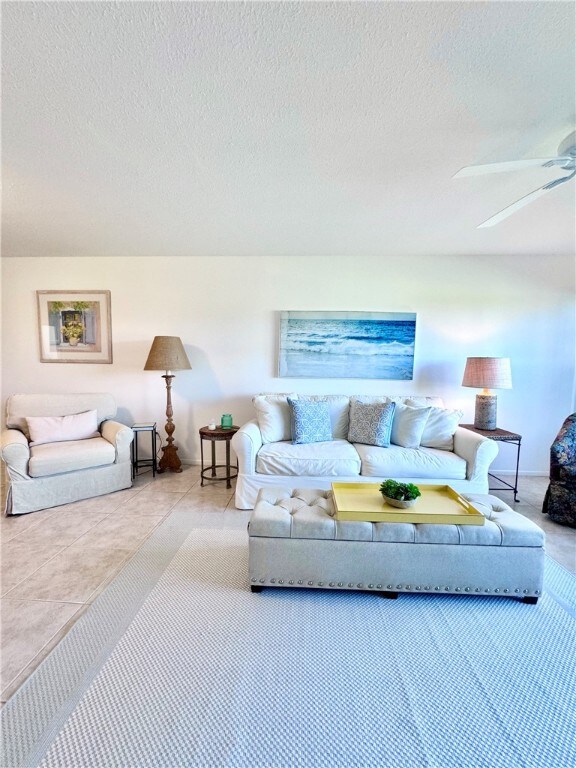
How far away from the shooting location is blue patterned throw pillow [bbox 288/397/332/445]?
3.13 m

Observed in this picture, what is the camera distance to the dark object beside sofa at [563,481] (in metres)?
2.67

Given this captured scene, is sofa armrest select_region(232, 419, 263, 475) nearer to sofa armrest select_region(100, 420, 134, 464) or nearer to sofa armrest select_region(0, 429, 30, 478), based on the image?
sofa armrest select_region(100, 420, 134, 464)

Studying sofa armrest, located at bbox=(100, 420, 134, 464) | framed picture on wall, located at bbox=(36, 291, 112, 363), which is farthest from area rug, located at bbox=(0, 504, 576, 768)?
framed picture on wall, located at bbox=(36, 291, 112, 363)

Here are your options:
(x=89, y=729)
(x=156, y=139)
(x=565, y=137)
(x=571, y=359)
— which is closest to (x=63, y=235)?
(x=156, y=139)

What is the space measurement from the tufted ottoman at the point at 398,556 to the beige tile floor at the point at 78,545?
0.77 m

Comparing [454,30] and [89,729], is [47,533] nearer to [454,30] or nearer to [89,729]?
[89,729]

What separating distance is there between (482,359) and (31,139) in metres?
3.73

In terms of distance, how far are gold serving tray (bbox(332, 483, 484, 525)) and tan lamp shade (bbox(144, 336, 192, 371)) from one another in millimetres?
2187

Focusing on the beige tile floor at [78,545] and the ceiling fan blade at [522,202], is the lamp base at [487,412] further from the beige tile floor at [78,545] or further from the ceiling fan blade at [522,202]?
the ceiling fan blade at [522,202]

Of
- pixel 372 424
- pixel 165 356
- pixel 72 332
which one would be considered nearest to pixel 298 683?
pixel 372 424

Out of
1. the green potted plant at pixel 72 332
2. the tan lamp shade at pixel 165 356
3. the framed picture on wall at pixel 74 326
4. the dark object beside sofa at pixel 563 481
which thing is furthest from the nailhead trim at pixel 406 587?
the green potted plant at pixel 72 332

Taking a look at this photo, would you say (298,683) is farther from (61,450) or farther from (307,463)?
(61,450)

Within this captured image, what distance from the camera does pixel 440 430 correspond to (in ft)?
10.4

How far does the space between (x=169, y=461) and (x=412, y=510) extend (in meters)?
2.76
